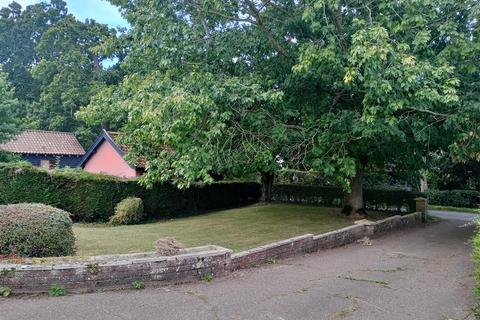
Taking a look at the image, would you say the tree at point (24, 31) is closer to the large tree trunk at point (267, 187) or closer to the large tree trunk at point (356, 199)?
the large tree trunk at point (267, 187)

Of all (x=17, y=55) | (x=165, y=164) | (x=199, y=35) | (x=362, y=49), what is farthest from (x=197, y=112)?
(x=17, y=55)

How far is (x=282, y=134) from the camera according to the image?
453 inches

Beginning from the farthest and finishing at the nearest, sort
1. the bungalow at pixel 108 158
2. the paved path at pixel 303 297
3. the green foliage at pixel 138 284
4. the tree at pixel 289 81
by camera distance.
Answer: the bungalow at pixel 108 158 → the tree at pixel 289 81 → the green foliage at pixel 138 284 → the paved path at pixel 303 297

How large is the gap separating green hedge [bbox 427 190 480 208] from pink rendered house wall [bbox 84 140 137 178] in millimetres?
21149

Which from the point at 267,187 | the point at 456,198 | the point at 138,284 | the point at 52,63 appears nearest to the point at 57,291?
the point at 138,284

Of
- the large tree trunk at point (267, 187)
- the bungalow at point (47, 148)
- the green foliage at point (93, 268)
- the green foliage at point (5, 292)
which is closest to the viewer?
the green foliage at point (5, 292)

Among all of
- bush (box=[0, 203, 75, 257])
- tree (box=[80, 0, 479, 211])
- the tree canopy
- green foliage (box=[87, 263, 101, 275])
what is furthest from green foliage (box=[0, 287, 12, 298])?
the tree canopy

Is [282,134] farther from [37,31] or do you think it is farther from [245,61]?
[37,31]

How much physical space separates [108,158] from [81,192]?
404 inches

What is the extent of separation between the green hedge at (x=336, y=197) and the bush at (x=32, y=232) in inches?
630

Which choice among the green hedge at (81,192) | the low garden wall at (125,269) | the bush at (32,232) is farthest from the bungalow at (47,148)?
the low garden wall at (125,269)

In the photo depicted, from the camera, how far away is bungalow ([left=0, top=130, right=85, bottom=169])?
3247cm

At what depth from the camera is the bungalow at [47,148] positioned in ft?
107

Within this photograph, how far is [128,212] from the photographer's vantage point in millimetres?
15805
